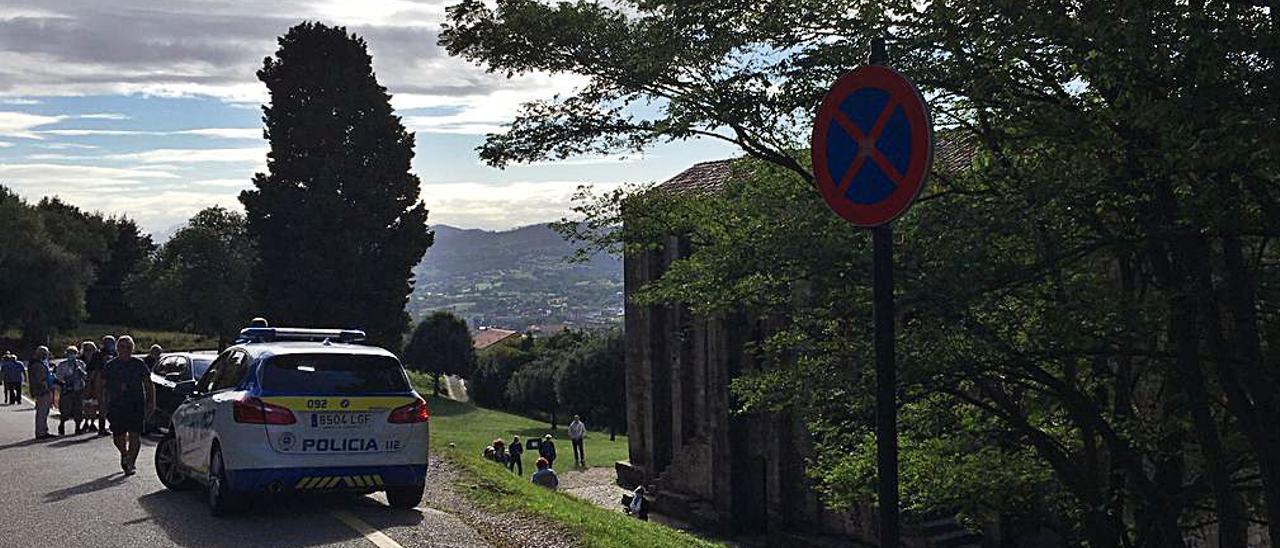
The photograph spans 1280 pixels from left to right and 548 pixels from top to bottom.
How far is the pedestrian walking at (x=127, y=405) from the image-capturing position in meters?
13.2

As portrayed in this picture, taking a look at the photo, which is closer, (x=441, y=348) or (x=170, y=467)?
(x=170, y=467)

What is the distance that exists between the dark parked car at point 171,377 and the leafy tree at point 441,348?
2839 inches

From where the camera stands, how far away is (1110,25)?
8.21 m

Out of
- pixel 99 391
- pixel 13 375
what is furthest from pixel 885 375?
pixel 13 375

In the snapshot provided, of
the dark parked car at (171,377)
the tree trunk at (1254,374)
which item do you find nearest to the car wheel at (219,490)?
the tree trunk at (1254,374)

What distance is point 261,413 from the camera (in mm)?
9883

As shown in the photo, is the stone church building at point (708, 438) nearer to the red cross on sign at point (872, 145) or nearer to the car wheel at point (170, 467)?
the car wheel at point (170, 467)

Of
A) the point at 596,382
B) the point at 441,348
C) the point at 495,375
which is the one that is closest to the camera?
the point at 596,382

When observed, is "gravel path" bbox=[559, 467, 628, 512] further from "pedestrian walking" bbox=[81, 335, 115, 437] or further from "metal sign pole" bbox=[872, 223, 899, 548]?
"metal sign pole" bbox=[872, 223, 899, 548]

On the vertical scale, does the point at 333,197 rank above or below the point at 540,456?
above

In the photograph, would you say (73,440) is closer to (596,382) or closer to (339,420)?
(339,420)

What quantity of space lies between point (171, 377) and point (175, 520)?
380 inches

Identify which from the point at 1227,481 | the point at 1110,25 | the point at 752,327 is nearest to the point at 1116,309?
the point at 1227,481

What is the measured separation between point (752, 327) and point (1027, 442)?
20.7 metres
